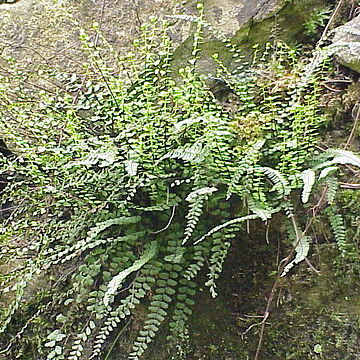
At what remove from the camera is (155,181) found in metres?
1.95

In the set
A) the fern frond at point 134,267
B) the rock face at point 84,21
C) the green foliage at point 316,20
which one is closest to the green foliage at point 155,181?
the fern frond at point 134,267

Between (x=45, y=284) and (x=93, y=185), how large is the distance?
2.13ft

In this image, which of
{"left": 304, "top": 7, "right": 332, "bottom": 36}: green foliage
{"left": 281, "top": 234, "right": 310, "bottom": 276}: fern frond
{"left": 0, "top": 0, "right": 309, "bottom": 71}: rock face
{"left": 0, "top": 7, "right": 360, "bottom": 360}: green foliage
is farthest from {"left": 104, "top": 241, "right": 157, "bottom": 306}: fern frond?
{"left": 304, "top": 7, "right": 332, "bottom": 36}: green foliage

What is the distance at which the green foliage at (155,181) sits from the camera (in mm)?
1821

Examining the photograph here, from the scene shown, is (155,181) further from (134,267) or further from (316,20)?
(316,20)

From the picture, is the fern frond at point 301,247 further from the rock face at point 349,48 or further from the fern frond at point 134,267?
the rock face at point 349,48

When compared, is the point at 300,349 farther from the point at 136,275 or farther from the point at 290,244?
the point at 136,275

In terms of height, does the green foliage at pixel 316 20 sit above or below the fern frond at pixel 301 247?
above

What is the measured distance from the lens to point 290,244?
2.01 metres

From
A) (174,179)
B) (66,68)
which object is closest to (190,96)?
(174,179)

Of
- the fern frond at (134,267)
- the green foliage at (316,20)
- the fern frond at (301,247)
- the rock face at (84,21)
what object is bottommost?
the fern frond at (301,247)

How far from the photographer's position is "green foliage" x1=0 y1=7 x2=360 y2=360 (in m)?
1.82

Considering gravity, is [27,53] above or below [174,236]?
above

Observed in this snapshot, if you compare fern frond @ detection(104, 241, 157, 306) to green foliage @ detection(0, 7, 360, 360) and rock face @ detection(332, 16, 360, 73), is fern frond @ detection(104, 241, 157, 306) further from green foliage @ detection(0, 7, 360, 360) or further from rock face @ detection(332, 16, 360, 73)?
rock face @ detection(332, 16, 360, 73)
